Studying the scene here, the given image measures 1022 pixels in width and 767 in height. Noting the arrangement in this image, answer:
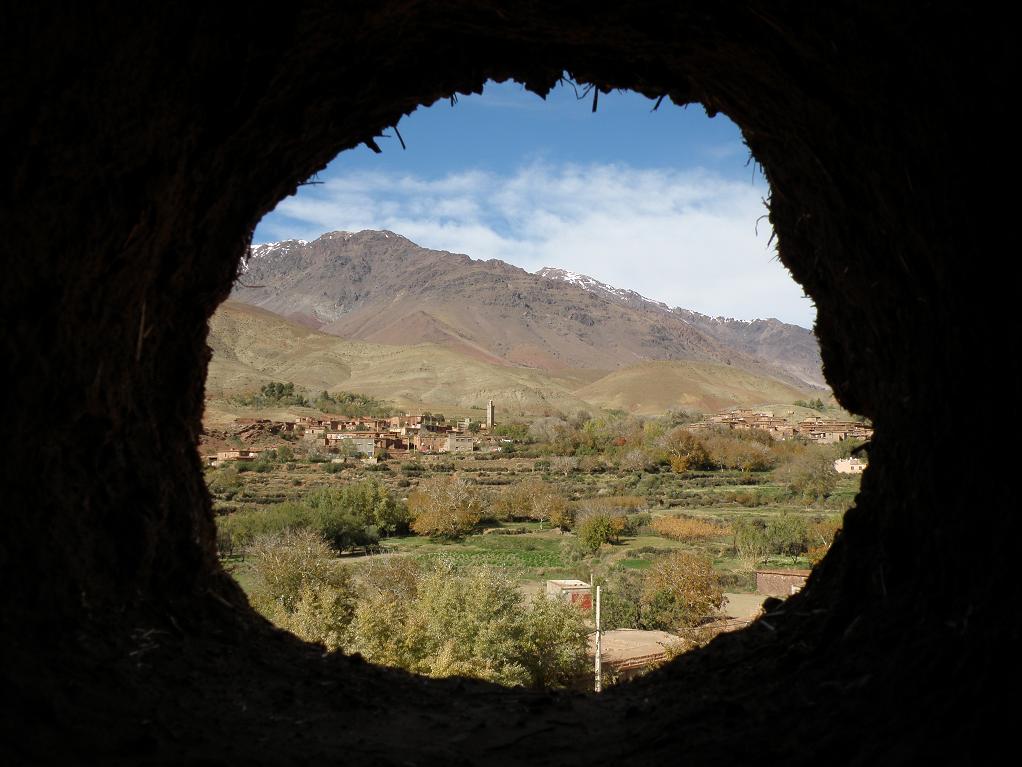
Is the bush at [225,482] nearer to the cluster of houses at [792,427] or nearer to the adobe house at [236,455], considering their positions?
the adobe house at [236,455]

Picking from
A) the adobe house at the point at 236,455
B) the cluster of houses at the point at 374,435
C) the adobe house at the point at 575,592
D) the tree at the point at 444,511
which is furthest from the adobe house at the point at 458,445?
the adobe house at the point at 575,592

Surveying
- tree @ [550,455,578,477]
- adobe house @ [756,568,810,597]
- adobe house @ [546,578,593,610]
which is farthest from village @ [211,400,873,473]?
adobe house @ [546,578,593,610]

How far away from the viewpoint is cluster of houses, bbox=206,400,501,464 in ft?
288

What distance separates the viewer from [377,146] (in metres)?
5.97

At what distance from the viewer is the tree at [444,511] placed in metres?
58.4

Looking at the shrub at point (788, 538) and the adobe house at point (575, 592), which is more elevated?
the shrub at point (788, 538)

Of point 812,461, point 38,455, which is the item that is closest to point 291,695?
point 38,455

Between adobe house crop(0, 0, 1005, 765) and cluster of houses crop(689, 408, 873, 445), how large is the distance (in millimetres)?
90574

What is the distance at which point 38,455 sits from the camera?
3793mm

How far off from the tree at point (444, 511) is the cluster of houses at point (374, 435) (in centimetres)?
2467

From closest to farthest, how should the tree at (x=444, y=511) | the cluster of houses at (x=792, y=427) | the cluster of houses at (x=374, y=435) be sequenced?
the tree at (x=444, y=511) → the cluster of houses at (x=374, y=435) → the cluster of houses at (x=792, y=427)

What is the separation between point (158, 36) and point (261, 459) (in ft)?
253

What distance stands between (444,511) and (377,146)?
178ft

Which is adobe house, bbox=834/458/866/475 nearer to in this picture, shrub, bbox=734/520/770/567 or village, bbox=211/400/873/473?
village, bbox=211/400/873/473
